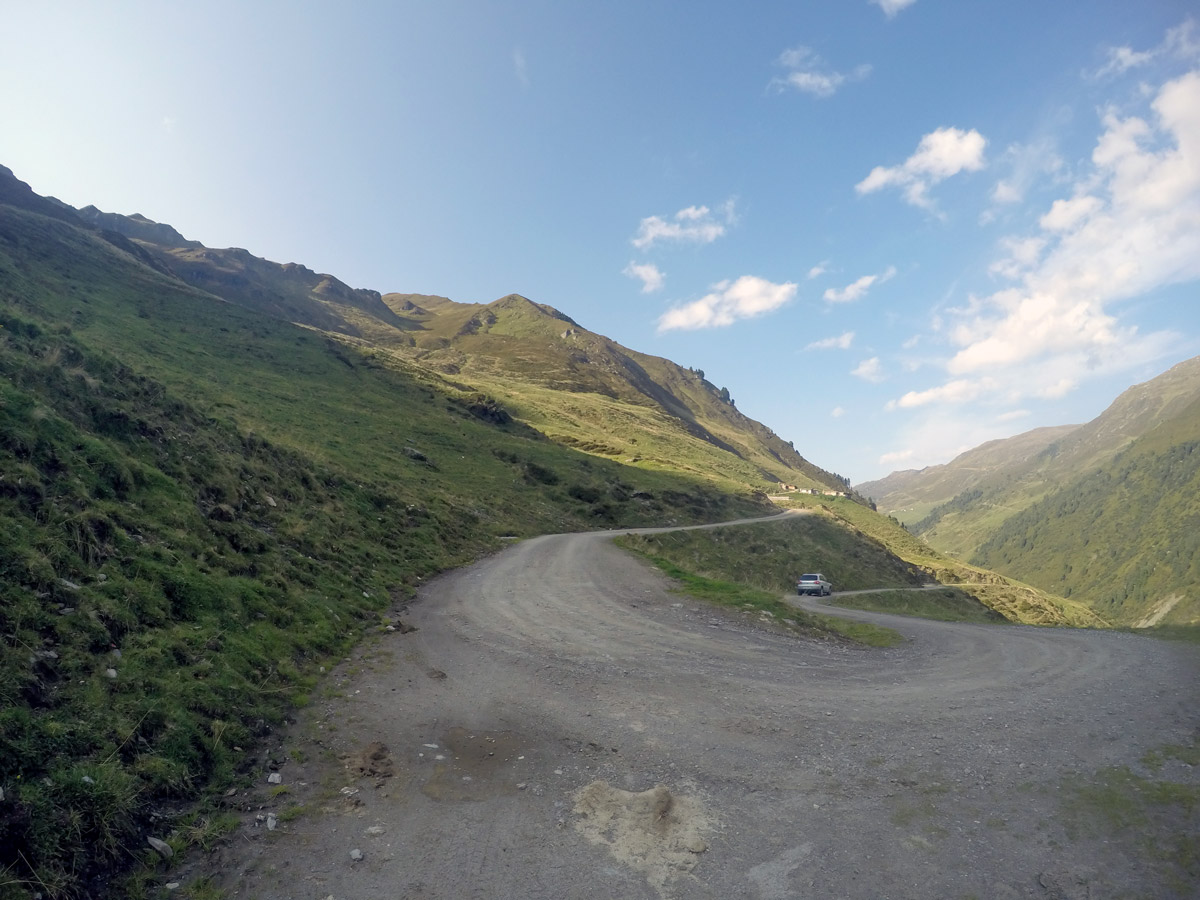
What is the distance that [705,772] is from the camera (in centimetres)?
857

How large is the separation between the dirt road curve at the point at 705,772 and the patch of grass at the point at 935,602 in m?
28.5

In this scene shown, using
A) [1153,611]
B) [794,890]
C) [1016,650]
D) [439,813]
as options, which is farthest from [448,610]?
[1153,611]

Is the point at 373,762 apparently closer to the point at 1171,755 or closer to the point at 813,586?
the point at 1171,755

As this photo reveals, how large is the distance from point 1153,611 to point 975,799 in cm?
26381

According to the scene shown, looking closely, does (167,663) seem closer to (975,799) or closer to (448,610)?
(448,610)

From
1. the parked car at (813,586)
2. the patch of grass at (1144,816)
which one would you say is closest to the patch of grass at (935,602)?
the parked car at (813,586)

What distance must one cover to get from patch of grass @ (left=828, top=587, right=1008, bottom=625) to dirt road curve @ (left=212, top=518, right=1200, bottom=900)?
2847 cm

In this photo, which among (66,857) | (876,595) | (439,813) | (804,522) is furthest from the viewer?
(804,522)

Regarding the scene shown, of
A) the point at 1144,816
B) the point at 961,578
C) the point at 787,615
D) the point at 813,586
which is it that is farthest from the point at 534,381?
the point at 1144,816

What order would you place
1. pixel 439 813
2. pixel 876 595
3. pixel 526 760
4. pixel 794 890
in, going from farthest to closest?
pixel 876 595, pixel 526 760, pixel 439 813, pixel 794 890

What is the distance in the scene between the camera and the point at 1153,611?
18938 centimetres

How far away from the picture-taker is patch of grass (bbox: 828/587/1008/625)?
42.8 metres

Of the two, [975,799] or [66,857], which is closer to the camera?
[66,857]

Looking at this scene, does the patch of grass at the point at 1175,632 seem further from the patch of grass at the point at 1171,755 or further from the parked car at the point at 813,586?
the parked car at the point at 813,586
